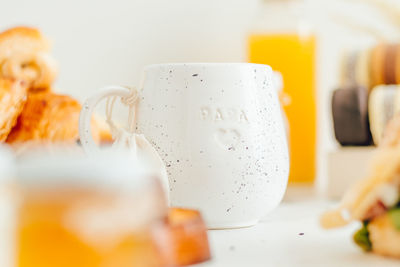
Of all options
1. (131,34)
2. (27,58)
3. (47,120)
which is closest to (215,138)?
(47,120)

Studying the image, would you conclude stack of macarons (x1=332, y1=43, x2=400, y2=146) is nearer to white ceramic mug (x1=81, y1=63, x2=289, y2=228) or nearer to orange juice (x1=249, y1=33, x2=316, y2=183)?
orange juice (x1=249, y1=33, x2=316, y2=183)

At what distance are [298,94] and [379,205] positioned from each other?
0.49 m

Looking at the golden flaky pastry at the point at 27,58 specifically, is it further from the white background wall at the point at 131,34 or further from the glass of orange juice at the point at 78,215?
the glass of orange juice at the point at 78,215

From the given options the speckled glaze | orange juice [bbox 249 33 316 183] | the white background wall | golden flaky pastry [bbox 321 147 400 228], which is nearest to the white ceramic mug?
the speckled glaze

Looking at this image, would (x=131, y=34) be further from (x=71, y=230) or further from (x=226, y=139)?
(x=71, y=230)

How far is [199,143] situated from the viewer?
46cm

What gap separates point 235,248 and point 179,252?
10 cm

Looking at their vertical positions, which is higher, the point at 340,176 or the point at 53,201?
the point at 53,201

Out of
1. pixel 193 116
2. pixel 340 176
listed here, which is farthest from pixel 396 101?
pixel 193 116

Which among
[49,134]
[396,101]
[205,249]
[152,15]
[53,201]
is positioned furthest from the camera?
[152,15]

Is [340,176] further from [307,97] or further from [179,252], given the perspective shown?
[179,252]

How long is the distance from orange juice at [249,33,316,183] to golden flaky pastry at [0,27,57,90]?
1.06 ft

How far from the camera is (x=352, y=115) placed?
766 mm

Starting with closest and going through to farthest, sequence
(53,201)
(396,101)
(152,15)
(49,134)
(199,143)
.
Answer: (53,201)
(199,143)
(49,134)
(396,101)
(152,15)
